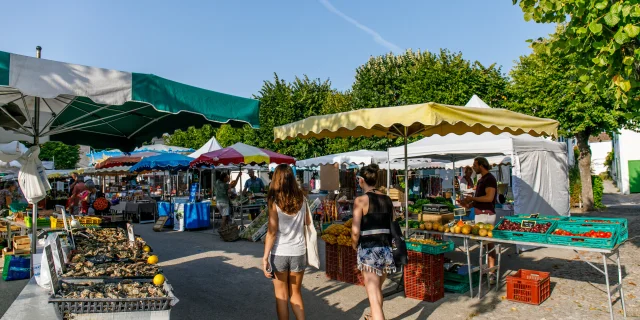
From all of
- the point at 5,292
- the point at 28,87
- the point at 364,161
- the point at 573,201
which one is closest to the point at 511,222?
the point at 28,87

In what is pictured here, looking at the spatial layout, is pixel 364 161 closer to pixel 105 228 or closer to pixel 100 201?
pixel 100 201

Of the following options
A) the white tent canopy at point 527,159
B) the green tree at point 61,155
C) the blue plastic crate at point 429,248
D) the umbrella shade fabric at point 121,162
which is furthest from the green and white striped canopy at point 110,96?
the green tree at point 61,155

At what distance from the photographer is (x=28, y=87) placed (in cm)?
346

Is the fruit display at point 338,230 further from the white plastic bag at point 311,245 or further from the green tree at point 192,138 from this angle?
the green tree at point 192,138

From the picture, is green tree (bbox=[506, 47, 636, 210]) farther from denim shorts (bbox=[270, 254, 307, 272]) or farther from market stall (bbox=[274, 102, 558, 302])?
denim shorts (bbox=[270, 254, 307, 272])

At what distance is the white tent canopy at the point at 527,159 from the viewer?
347 inches

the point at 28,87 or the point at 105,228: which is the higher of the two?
the point at 28,87

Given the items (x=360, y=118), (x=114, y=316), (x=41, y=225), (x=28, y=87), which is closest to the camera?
(x=114, y=316)

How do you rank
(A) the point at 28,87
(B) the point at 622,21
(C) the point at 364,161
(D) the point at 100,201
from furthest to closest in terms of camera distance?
(C) the point at 364,161
(D) the point at 100,201
(B) the point at 622,21
(A) the point at 28,87

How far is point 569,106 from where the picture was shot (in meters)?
15.2

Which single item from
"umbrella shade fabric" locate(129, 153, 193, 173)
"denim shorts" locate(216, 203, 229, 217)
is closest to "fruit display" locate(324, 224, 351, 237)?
"denim shorts" locate(216, 203, 229, 217)

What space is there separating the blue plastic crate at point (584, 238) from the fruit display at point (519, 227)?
0.37ft

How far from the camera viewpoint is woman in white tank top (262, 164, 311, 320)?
13.2 feet

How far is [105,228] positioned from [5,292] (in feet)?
5.29
